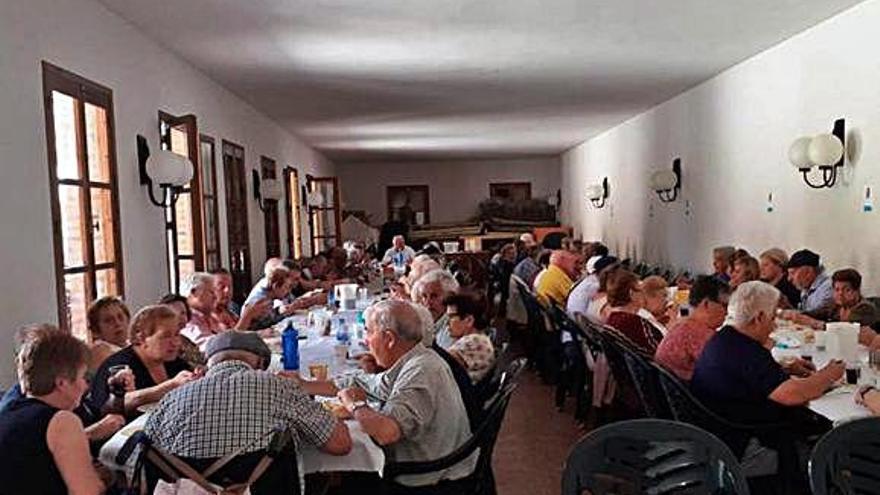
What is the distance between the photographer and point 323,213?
14523 millimetres

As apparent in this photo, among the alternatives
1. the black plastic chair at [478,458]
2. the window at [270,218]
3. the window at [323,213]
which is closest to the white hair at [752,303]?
the black plastic chair at [478,458]

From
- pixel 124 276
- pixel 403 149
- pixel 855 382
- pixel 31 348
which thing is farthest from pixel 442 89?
pixel 403 149

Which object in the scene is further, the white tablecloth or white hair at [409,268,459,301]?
white hair at [409,268,459,301]

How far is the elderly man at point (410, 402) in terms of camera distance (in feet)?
9.56

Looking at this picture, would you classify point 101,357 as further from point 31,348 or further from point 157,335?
point 31,348

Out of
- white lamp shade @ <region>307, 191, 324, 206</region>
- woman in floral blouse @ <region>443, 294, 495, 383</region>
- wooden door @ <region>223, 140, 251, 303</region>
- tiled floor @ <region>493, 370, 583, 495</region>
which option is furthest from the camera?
white lamp shade @ <region>307, 191, 324, 206</region>

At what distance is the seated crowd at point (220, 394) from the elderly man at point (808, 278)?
2.52 meters

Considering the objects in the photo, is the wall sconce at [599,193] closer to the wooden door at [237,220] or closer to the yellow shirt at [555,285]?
the yellow shirt at [555,285]

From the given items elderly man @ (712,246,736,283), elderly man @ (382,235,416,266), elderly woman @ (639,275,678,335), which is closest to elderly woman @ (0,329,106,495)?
elderly woman @ (639,275,678,335)

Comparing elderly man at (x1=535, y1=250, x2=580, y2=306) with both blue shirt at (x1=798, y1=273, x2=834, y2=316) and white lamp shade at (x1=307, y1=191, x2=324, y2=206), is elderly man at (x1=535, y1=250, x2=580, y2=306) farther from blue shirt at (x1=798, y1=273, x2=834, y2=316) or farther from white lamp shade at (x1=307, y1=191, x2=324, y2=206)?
white lamp shade at (x1=307, y1=191, x2=324, y2=206)

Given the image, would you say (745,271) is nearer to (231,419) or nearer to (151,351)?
(151,351)

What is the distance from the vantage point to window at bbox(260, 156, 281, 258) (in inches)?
383

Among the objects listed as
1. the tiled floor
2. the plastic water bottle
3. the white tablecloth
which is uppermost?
the plastic water bottle

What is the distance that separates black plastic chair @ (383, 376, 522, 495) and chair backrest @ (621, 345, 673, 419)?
2.67 feet
